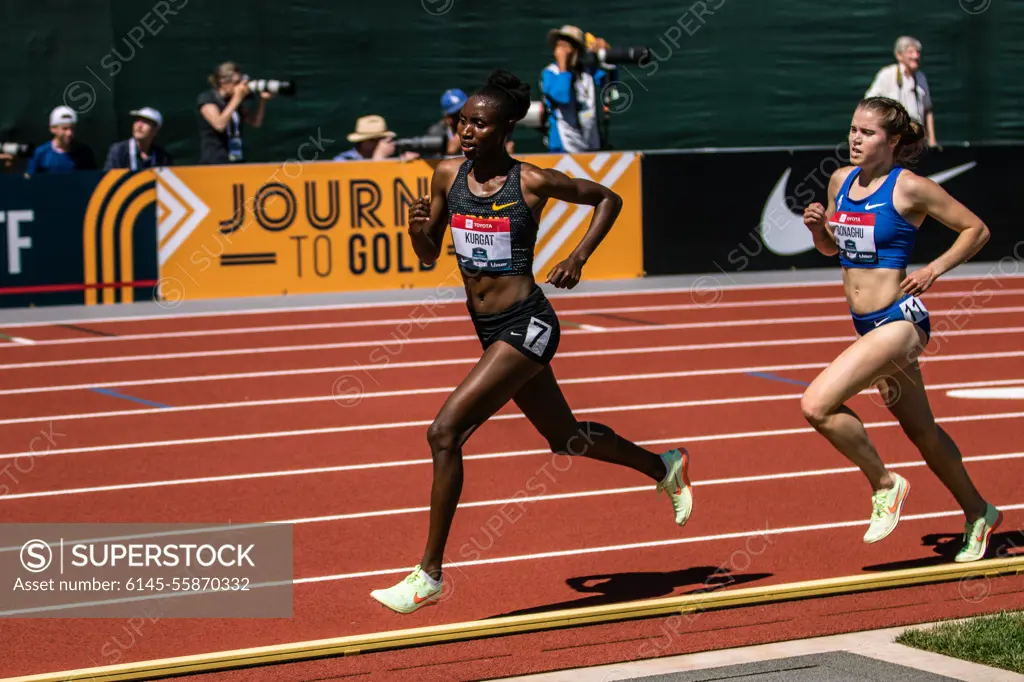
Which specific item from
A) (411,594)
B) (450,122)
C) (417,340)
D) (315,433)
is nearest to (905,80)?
(450,122)

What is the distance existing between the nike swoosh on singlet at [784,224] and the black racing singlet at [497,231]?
1196 cm

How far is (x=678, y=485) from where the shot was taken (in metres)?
6.88

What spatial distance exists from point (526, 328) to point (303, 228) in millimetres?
10349

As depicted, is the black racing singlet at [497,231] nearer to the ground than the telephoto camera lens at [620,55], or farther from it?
nearer to the ground

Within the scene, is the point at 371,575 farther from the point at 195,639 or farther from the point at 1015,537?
the point at 1015,537

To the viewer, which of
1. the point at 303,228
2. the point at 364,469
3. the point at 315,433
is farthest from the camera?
the point at 303,228

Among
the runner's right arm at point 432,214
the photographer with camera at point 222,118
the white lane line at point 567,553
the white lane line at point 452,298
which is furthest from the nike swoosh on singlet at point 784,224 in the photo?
the runner's right arm at point 432,214

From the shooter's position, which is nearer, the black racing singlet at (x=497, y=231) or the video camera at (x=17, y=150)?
the black racing singlet at (x=497, y=231)

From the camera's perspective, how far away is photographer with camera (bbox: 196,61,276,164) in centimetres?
1647

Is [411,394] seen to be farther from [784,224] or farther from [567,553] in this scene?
[784,224]

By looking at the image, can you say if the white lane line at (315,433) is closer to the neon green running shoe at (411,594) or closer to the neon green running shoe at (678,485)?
the neon green running shoe at (678,485)

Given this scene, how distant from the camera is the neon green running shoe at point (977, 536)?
6832mm

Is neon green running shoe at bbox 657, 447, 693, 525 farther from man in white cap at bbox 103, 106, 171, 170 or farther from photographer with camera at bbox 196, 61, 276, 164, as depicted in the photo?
photographer with camera at bbox 196, 61, 276, 164

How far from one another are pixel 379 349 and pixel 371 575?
6.63 meters
